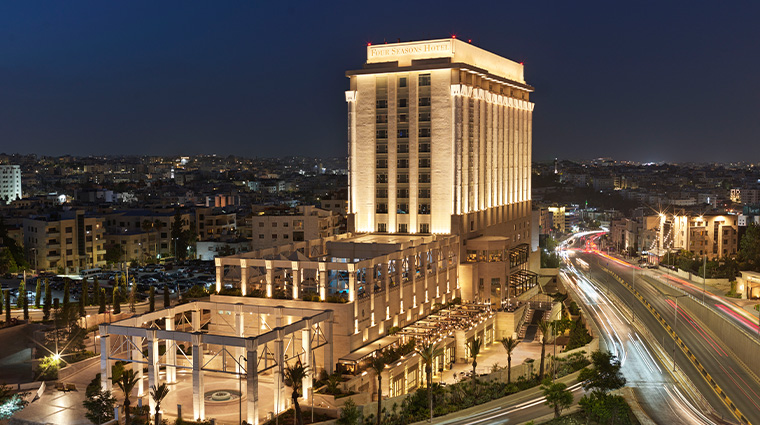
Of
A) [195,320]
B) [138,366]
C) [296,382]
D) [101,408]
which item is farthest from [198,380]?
[195,320]

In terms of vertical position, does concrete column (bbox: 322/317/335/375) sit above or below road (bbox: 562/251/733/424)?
above

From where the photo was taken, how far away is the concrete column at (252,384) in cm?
3800

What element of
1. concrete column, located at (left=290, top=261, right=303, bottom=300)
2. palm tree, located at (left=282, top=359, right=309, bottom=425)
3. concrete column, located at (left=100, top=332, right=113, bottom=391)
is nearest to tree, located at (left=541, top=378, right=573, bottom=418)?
palm tree, located at (left=282, top=359, right=309, bottom=425)

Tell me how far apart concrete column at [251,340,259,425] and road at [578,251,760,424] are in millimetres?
28968

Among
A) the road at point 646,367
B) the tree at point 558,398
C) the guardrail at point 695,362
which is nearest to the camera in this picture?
the tree at point 558,398

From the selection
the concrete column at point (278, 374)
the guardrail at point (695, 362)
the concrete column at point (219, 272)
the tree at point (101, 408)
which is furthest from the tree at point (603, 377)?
the tree at point (101, 408)

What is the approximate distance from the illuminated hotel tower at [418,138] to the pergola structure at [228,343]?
2719 cm

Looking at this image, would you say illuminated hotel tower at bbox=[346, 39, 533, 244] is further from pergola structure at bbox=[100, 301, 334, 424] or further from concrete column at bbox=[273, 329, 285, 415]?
concrete column at bbox=[273, 329, 285, 415]

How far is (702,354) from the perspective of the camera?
60531 millimetres

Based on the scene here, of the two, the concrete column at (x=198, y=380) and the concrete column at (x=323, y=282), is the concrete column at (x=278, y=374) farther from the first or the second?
the concrete column at (x=323, y=282)

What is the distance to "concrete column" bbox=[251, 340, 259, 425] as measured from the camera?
38.0 m

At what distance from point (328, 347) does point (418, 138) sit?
33002 mm

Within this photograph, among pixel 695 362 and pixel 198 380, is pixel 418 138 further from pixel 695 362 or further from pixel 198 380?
pixel 198 380

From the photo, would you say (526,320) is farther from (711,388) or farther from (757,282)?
(757,282)
